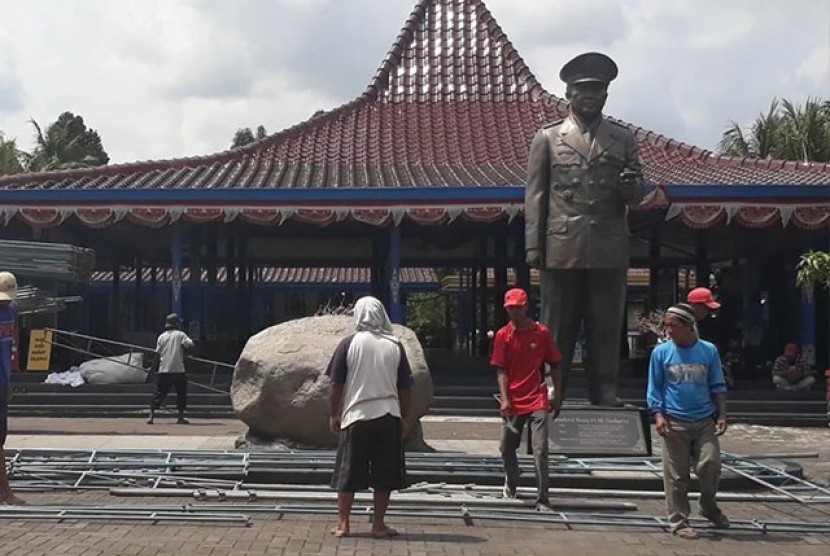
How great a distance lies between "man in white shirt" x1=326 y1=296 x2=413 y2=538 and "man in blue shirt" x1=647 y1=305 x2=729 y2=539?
1694mm

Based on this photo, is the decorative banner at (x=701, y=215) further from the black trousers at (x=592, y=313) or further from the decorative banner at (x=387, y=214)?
the black trousers at (x=592, y=313)

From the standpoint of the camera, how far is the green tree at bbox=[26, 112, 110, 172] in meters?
42.4

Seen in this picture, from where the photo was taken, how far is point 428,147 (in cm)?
2156

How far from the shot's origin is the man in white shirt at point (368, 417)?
263 inches

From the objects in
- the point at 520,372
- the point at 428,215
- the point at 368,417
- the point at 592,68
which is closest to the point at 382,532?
the point at 368,417

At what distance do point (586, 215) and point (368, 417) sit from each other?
11.5ft

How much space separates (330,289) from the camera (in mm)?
34969

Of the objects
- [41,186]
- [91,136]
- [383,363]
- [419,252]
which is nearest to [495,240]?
[419,252]

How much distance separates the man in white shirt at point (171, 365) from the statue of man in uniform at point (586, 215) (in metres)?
6.34

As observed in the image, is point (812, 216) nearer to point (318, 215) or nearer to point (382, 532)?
point (318, 215)

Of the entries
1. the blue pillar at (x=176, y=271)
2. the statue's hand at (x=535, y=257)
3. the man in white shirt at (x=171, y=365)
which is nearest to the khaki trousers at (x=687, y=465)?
the statue's hand at (x=535, y=257)

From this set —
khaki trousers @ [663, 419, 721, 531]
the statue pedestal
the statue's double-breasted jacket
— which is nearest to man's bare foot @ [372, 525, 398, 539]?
khaki trousers @ [663, 419, 721, 531]

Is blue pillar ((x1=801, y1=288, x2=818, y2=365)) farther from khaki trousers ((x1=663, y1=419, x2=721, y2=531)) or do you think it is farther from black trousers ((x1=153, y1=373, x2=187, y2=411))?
khaki trousers ((x1=663, y1=419, x2=721, y2=531))

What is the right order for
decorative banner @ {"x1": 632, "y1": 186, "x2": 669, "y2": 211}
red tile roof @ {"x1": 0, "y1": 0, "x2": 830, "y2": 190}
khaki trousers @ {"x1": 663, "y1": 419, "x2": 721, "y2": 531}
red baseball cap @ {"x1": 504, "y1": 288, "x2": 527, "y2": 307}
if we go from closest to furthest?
1. khaki trousers @ {"x1": 663, "y1": 419, "x2": 721, "y2": 531}
2. red baseball cap @ {"x1": 504, "y1": 288, "x2": 527, "y2": 307}
3. decorative banner @ {"x1": 632, "y1": 186, "x2": 669, "y2": 211}
4. red tile roof @ {"x1": 0, "y1": 0, "x2": 830, "y2": 190}
